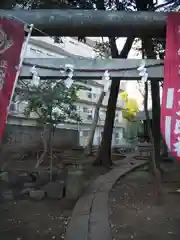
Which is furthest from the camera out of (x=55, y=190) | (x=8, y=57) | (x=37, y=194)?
(x=55, y=190)

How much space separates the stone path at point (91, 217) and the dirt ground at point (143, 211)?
0.21 metres

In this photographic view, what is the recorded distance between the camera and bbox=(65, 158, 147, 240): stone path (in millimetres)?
5845

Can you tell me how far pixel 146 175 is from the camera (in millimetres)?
13586

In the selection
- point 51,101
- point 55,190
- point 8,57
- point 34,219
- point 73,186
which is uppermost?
point 51,101

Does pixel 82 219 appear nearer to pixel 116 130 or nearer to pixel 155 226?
pixel 155 226

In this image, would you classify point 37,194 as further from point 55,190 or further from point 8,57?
point 8,57

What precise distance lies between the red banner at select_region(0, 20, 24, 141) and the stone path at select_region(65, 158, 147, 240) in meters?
2.81

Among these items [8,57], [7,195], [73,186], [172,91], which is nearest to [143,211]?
[73,186]

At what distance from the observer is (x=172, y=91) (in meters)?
3.80

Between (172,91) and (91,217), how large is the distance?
13.3 ft

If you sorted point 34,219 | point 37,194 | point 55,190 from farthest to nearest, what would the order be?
point 55,190, point 37,194, point 34,219

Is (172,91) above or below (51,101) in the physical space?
below

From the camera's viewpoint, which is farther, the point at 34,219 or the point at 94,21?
the point at 34,219

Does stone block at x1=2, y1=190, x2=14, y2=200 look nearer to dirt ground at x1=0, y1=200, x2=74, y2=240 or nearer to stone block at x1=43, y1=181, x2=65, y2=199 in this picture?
dirt ground at x1=0, y1=200, x2=74, y2=240
